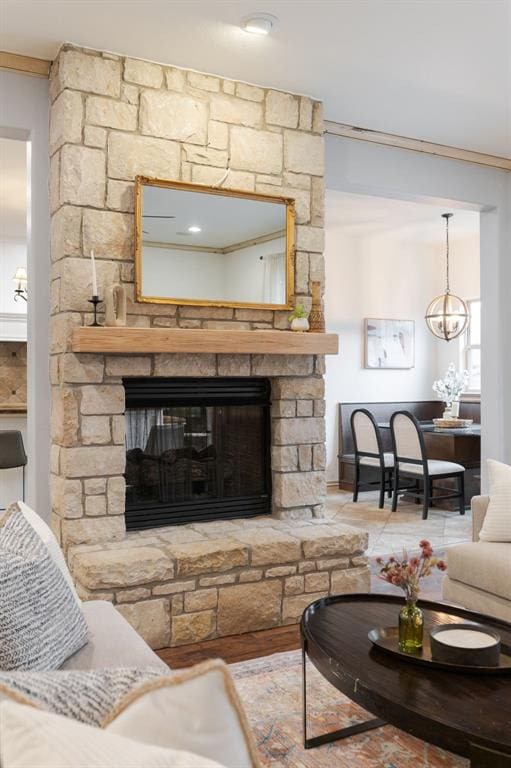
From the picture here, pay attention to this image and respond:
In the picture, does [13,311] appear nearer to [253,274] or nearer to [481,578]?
[253,274]

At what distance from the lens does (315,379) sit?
3.96 meters

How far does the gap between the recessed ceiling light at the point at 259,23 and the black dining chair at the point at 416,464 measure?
374cm

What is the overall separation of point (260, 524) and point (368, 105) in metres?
2.53

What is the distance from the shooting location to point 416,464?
6164 millimetres

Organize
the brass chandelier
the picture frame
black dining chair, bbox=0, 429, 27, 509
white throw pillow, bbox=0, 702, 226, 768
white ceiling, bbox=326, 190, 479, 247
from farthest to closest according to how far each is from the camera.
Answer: the picture frame
the brass chandelier
white ceiling, bbox=326, 190, 479, 247
black dining chair, bbox=0, 429, 27, 509
white throw pillow, bbox=0, 702, 226, 768

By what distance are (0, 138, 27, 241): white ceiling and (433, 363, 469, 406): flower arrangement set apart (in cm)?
470

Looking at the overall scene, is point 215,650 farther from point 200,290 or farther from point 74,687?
point 74,687

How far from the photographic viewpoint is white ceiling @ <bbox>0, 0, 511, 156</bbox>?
9.65 ft

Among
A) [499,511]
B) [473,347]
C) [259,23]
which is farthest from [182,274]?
[473,347]

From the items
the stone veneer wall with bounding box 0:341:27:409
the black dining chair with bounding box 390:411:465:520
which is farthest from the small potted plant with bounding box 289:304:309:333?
the stone veneer wall with bounding box 0:341:27:409

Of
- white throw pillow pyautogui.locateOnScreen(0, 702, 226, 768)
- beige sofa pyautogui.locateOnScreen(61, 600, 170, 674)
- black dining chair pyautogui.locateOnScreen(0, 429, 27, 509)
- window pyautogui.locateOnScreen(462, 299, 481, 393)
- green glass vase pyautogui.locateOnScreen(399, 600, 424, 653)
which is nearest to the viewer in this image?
white throw pillow pyautogui.locateOnScreen(0, 702, 226, 768)

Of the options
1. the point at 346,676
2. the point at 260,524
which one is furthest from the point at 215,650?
the point at 346,676

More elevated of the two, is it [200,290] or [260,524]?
[200,290]

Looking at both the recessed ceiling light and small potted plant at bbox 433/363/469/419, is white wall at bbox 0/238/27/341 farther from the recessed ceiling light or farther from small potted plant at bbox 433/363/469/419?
the recessed ceiling light
